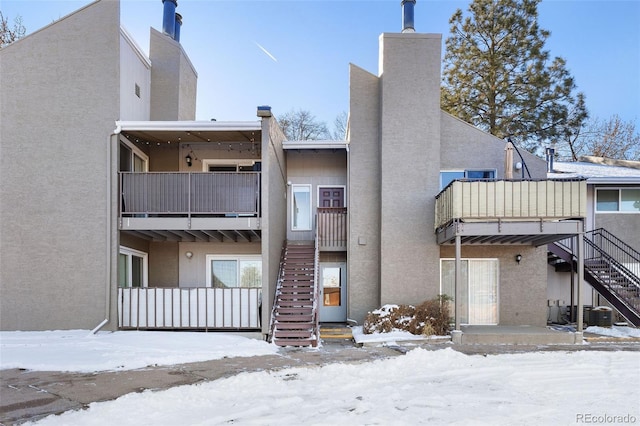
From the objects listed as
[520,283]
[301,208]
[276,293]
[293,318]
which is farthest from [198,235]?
[520,283]

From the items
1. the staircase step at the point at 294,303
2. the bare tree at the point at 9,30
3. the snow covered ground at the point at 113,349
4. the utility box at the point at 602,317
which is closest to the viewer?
the snow covered ground at the point at 113,349

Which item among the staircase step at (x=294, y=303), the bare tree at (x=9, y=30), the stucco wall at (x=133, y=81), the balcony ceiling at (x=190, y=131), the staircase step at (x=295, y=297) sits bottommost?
the staircase step at (x=294, y=303)

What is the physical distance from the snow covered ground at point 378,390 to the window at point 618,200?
22.3ft

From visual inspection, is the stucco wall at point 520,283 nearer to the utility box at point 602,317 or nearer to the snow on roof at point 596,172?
the utility box at point 602,317

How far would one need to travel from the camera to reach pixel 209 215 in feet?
36.9

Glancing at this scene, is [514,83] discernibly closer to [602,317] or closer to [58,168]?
[602,317]

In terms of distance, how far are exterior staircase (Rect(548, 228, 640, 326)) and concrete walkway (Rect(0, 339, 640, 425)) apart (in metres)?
2.54

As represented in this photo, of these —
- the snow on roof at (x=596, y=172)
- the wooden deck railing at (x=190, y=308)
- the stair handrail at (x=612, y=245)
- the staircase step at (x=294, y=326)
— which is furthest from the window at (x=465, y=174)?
the wooden deck railing at (x=190, y=308)

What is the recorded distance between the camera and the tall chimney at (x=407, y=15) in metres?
13.3

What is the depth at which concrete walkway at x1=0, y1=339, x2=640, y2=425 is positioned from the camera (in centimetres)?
575

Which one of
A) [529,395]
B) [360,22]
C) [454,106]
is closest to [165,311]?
[529,395]

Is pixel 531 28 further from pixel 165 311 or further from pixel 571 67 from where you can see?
pixel 165 311

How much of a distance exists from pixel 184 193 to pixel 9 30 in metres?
16.4

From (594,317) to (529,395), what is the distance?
28.1 feet
